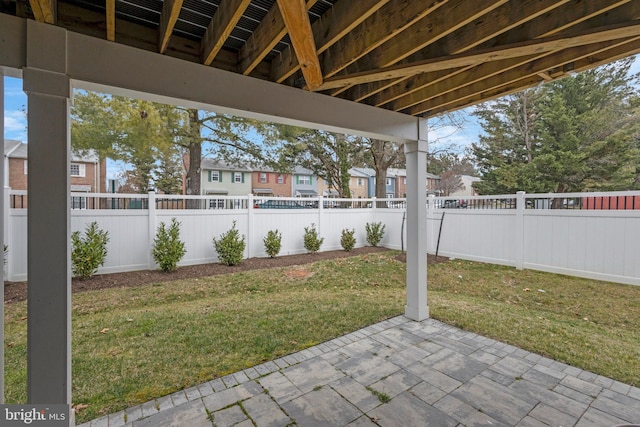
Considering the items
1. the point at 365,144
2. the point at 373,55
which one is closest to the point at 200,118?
the point at 365,144

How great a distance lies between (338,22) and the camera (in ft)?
5.94

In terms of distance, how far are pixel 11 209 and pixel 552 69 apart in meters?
7.07

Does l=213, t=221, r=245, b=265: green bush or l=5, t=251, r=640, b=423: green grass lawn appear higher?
l=213, t=221, r=245, b=265: green bush

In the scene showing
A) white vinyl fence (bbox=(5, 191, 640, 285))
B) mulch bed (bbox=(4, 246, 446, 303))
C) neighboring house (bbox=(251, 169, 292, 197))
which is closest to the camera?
mulch bed (bbox=(4, 246, 446, 303))

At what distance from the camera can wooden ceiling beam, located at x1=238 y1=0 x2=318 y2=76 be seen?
1763mm

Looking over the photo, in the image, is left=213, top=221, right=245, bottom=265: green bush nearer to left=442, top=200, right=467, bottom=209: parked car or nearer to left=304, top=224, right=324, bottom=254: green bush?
left=304, top=224, right=324, bottom=254: green bush

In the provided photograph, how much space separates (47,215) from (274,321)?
8.46 feet

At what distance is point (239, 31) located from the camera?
6.68 ft

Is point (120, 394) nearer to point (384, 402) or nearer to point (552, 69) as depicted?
point (384, 402)

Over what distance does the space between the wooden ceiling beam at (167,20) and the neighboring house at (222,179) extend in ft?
63.1

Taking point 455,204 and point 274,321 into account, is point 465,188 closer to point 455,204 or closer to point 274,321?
point 455,204

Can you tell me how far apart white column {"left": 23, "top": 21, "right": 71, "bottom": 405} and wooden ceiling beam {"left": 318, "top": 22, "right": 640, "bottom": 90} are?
160cm

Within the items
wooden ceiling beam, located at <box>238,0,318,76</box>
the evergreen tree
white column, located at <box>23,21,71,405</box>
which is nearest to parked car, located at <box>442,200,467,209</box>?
the evergreen tree

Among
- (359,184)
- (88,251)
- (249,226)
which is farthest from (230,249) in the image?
(359,184)
